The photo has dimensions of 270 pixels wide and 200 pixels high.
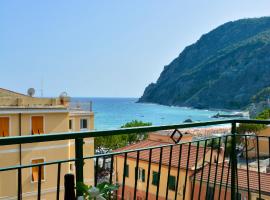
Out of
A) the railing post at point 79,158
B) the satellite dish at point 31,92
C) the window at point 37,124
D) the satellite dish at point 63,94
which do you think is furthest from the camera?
the satellite dish at point 63,94

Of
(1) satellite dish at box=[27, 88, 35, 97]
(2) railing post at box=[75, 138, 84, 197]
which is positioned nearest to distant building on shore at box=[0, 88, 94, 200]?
(1) satellite dish at box=[27, 88, 35, 97]

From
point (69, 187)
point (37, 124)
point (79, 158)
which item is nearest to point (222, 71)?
point (37, 124)

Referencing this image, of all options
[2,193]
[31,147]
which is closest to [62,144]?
[31,147]

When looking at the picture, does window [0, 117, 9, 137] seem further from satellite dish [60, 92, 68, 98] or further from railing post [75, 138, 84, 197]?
railing post [75, 138, 84, 197]

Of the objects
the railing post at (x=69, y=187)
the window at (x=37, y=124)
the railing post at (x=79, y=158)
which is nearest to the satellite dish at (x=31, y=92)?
the window at (x=37, y=124)

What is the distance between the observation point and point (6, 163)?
16906 mm

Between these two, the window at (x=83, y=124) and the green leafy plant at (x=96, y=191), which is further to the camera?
the window at (x=83, y=124)

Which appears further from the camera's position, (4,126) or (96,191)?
(4,126)

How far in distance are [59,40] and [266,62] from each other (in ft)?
224

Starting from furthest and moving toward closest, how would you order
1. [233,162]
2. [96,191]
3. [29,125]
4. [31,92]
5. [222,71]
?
[222,71], [31,92], [29,125], [233,162], [96,191]

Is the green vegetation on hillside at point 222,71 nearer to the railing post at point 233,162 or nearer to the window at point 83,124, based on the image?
the window at point 83,124

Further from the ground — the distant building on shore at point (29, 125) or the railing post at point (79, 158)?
the railing post at point (79, 158)

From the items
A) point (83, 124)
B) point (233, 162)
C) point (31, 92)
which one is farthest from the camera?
point (83, 124)

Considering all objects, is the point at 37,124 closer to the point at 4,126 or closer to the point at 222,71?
the point at 4,126
